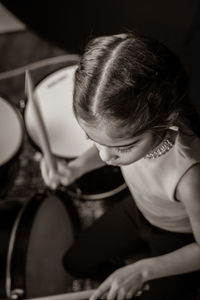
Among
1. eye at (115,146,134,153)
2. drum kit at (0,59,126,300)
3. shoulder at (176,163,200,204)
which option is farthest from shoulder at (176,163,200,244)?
drum kit at (0,59,126,300)

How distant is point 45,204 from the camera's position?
106 cm

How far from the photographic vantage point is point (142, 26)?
55.3 inches

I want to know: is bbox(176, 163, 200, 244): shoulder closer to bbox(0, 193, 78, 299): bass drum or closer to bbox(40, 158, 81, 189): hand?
bbox(40, 158, 81, 189): hand

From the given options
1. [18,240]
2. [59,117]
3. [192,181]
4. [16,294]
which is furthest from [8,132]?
[192,181]

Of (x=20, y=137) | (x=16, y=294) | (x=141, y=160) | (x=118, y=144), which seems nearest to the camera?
(x=118, y=144)

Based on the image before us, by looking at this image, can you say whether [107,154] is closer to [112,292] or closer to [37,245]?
[112,292]

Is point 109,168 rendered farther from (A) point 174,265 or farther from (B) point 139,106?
(B) point 139,106

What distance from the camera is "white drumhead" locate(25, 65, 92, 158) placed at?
3.39 feet

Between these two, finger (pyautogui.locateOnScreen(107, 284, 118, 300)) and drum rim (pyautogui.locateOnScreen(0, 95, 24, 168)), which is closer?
finger (pyautogui.locateOnScreen(107, 284, 118, 300))

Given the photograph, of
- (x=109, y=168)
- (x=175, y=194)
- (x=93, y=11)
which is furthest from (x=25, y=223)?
(x=93, y=11)

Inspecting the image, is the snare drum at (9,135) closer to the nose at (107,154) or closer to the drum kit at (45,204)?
the drum kit at (45,204)

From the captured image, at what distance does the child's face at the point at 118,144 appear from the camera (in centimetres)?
61

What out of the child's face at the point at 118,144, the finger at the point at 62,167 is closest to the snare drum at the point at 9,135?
the finger at the point at 62,167

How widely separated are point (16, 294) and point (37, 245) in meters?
0.14
